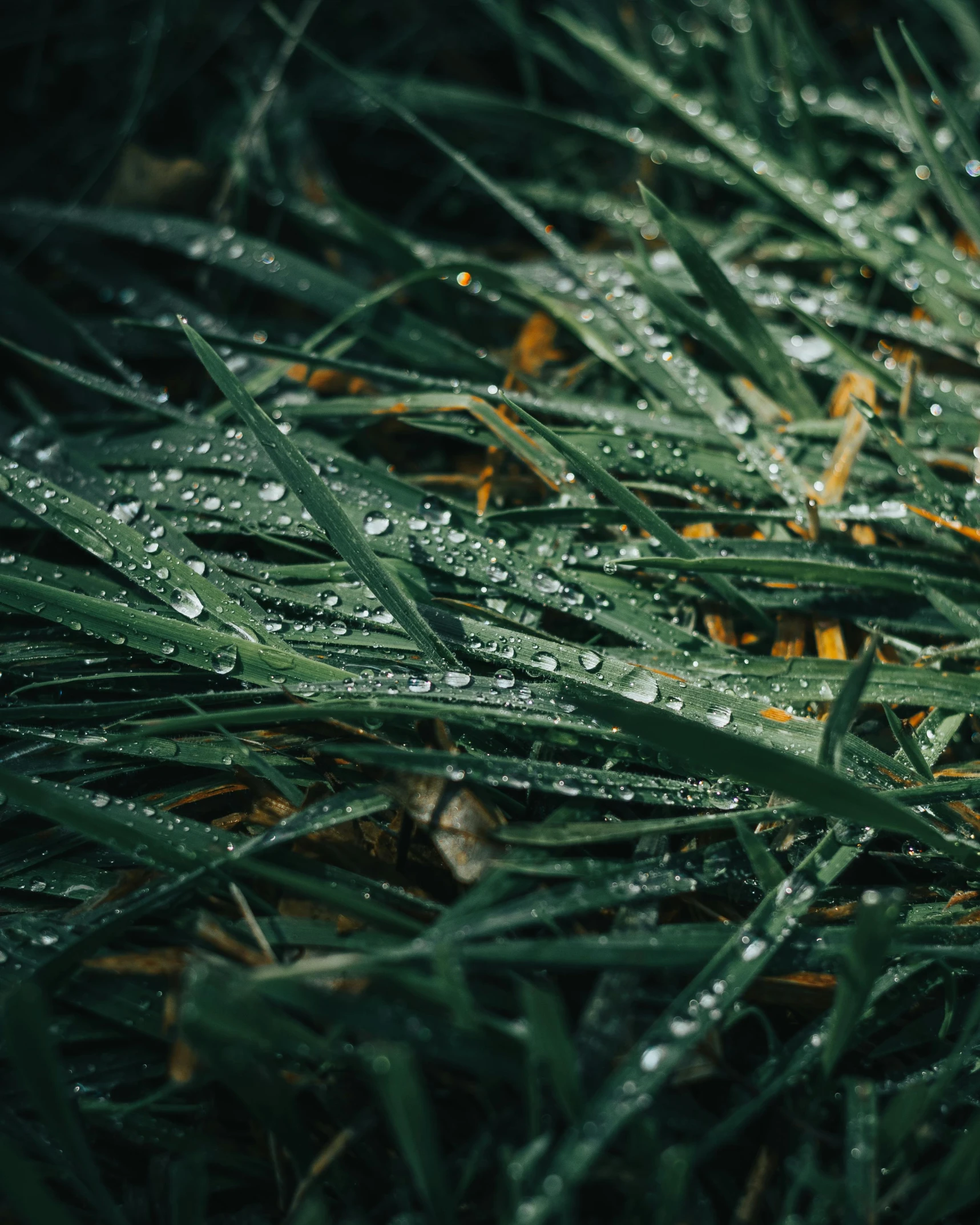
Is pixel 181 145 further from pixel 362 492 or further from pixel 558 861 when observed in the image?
pixel 558 861

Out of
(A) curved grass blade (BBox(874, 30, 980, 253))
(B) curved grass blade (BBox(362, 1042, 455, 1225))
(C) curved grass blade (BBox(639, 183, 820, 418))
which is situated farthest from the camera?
(A) curved grass blade (BBox(874, 30, 980, 253))

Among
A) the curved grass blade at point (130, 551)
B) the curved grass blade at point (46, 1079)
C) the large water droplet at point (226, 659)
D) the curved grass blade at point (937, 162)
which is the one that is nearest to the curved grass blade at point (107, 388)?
the curved grass blade at point (130, 551)

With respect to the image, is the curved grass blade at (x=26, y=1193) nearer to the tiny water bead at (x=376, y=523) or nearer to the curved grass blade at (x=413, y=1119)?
the curved grass blade at (x=413, y=1119)

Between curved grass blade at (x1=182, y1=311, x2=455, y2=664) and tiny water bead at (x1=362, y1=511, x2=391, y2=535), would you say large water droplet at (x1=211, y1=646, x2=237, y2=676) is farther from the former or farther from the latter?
tiny water bead at (x1=362, y1=511, x2=391, y2=535)

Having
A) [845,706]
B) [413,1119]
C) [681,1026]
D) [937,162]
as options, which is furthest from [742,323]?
[413,1119]

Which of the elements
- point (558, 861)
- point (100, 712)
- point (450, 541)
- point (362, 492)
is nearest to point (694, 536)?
point (450, 541)

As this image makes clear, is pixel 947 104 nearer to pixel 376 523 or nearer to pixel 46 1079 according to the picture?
pixel 376 523

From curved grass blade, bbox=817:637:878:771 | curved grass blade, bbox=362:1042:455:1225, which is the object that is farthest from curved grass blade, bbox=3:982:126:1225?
curved grass blade, bbox=817:637:878:771

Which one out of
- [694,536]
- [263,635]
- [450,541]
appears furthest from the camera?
[694,536]
